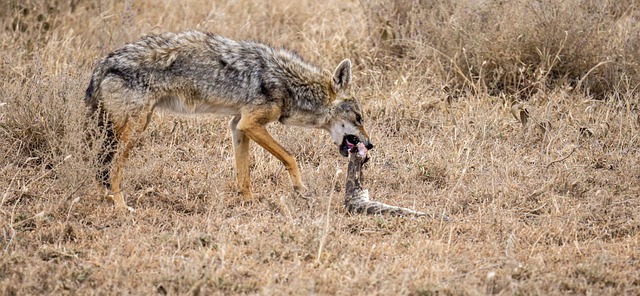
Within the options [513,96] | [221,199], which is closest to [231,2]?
[513,96]

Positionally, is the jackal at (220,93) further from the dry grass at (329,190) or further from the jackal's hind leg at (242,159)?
the dry grass at (329,190)

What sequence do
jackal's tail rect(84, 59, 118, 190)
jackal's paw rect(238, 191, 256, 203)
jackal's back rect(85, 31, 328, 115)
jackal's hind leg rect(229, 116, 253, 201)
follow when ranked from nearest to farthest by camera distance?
1. jackal's tail rect(84, 59, 118, 190)
2. jackal's back rect(85, 31, 328, 115)
3. jackal's paw rect(238, 191, 256, 203)
4. jackal's hind leg rect(229, 116, 253, 201)

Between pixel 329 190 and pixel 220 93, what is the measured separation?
1268mm

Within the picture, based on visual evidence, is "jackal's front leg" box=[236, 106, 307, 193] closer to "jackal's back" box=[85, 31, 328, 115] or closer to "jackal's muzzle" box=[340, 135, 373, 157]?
"jackal's back" box=[85, 31, 328, 115]

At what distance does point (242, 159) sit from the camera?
7.42m

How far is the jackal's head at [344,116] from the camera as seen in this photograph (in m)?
7.36

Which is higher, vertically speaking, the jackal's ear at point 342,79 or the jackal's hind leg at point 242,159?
the jackal's ear at point 342,79

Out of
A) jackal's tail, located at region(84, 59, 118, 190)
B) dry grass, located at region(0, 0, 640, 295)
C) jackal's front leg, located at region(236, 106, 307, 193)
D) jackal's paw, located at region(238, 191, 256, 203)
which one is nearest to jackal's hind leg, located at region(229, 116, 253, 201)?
jackal's paw, located at region(238, 191, 256, 203)

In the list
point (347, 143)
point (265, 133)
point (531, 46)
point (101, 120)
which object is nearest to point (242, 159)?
point (265, 133)

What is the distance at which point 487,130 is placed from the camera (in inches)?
340

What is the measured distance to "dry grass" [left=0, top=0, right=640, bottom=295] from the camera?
5383 millimetres

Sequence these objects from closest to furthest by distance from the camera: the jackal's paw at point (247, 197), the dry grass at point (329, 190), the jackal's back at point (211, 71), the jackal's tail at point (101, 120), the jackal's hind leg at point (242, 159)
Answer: the dry grass at point (329, 190) < the jackal's tail at point (101, 120) < the jackal's back at point (211, 71) < the jackal's paw at point (247, 197) < the jackal's hind leg at point (242, 159)

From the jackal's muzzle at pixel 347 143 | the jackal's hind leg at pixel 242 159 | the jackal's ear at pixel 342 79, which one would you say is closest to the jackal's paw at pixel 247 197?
the jackal's hind leg at pixel 242 159

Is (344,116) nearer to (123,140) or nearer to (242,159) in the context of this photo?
(242,159)
